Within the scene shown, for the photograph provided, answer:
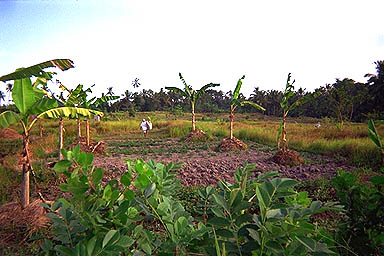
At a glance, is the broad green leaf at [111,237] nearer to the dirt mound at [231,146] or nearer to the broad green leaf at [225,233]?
the broad green leaf at [225,233]

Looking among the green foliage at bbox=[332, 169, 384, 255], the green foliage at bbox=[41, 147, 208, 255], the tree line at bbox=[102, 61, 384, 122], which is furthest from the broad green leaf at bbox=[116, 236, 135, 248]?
the tree line at bbox=[102, 61, 384, 122]

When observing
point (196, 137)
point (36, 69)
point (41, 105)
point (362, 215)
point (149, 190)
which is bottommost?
point (196, 137)

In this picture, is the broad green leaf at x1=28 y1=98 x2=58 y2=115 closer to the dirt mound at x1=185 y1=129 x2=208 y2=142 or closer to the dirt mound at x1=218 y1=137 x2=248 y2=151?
the dirt mound at x1=218 y1=137 x2=248 y2=151

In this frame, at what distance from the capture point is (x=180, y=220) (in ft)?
1.81

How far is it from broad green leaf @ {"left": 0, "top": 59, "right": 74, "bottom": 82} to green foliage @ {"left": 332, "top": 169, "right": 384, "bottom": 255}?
3488mm

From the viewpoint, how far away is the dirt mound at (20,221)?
10.9ft

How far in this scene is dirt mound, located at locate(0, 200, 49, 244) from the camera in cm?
332

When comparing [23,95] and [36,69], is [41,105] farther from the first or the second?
[36,69]

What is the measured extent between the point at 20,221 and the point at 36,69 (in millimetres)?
1940

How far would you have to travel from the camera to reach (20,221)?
3.46m

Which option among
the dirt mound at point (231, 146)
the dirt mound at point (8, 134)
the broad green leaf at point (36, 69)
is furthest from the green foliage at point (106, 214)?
the dirt mound at point (8, 134)

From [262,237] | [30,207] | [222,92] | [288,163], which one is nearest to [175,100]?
[222,92]

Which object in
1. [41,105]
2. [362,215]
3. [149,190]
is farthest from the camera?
[41,105]

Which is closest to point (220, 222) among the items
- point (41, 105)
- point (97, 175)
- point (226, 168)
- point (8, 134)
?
point (97, 175)
